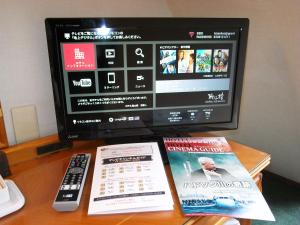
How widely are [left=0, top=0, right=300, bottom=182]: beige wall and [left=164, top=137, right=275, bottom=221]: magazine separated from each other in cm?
51

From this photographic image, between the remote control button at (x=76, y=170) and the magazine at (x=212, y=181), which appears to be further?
the remote control button at (x=76, y=170)

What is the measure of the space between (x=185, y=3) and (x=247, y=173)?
0.86 meters

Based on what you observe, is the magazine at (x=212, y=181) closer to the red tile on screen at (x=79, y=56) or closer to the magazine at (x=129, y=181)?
the magazine at (x=129, y=181)

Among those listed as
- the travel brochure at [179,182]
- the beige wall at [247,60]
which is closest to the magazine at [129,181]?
the travel brochure at [179,182]

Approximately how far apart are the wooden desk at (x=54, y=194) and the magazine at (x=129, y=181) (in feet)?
0.07

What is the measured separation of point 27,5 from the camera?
2.77 ft

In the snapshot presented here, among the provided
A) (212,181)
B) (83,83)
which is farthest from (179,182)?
(83,83)

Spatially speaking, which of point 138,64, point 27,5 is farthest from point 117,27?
point 27,5

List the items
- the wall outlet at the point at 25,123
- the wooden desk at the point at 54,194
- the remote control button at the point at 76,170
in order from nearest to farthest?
the wooden desk at the point at 54,194
the remote control button at the point at 76,170
the wall outlet at the point at 25,123

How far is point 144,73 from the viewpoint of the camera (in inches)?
33.6

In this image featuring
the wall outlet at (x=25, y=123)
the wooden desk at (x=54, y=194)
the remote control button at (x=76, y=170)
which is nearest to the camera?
the wooden desk at (x=54, y=194)

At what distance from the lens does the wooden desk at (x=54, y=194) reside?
0.63 m

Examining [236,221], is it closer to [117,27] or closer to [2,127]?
[117,27]

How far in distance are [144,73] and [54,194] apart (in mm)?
439
